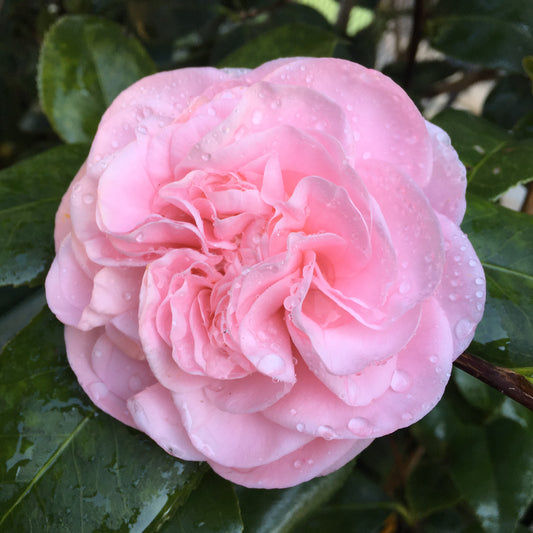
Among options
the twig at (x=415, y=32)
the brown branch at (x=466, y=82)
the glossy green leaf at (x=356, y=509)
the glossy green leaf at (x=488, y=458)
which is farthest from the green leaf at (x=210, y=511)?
the brown branch at (x=466, y=82)

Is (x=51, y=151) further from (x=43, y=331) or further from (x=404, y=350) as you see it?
(x=404, y=350)

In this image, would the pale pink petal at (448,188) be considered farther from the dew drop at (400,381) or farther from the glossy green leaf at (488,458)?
the glossy green leaf at (488,458)

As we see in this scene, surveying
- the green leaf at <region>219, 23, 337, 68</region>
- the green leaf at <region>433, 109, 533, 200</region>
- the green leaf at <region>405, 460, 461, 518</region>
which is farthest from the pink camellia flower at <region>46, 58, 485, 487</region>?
the green leaf at <region>405, 460, 461, 518</region>

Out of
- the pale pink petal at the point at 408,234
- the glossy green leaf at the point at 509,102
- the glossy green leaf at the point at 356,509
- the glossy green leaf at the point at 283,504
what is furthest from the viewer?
the glossy green leaf at the point at 356,509

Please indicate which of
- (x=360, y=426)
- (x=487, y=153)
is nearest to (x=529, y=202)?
(x=487, y=153)

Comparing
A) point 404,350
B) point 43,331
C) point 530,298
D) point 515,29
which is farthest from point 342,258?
point 515,29

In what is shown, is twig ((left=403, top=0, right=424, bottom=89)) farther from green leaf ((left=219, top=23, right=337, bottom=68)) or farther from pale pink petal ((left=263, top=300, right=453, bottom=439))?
pale pink petal ((left=263, top=300, right=453, bottom=439))

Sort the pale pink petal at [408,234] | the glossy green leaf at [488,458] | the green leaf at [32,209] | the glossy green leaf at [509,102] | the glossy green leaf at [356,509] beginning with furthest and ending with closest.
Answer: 1. the glossy green leaf at [356,509]
2. the glossy green leaf at [509,102]
3. the glossy green leaf at [488,458]
4. the green leaf at [32,209]
5. the pale pink petal at [408,234]
